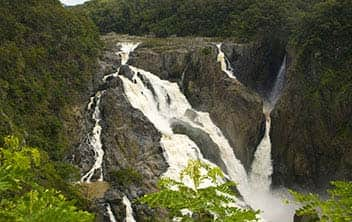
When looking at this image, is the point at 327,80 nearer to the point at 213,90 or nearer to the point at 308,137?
the point at 308,137

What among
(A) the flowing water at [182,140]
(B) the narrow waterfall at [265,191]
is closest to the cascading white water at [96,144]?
(A) the flowing water at [182,140]

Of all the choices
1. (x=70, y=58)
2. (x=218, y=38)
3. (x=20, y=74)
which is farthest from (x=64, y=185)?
(x=218, y=38)

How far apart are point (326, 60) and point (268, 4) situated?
12.2 m

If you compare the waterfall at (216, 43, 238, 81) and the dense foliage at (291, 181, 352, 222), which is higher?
the dense foliage at (291, 181, 352, 222)

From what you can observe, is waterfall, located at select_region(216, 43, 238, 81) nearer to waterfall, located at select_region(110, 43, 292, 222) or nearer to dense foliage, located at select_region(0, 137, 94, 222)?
waterfall, located at select_region(110, 43, 292, 222)

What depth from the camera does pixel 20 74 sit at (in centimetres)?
2609

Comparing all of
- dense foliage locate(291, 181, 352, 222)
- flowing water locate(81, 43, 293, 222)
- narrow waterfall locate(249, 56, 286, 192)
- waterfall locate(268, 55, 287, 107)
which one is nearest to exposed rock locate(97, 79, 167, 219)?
flowing water locate(81, 43, 293, 222)

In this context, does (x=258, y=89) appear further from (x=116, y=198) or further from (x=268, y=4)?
(x=116, y=198)

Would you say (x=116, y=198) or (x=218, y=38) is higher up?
(x=218, y=38)

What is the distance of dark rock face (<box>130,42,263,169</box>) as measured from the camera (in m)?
28.9

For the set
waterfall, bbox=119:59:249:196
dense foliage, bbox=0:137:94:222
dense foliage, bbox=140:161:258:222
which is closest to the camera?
dense foliage, bbox=0:137:94:222

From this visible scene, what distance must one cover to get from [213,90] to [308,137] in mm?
6279

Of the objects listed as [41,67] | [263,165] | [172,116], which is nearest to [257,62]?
[263,165]

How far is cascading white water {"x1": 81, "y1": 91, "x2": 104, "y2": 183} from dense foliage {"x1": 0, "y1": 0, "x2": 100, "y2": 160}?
1.42 meters
